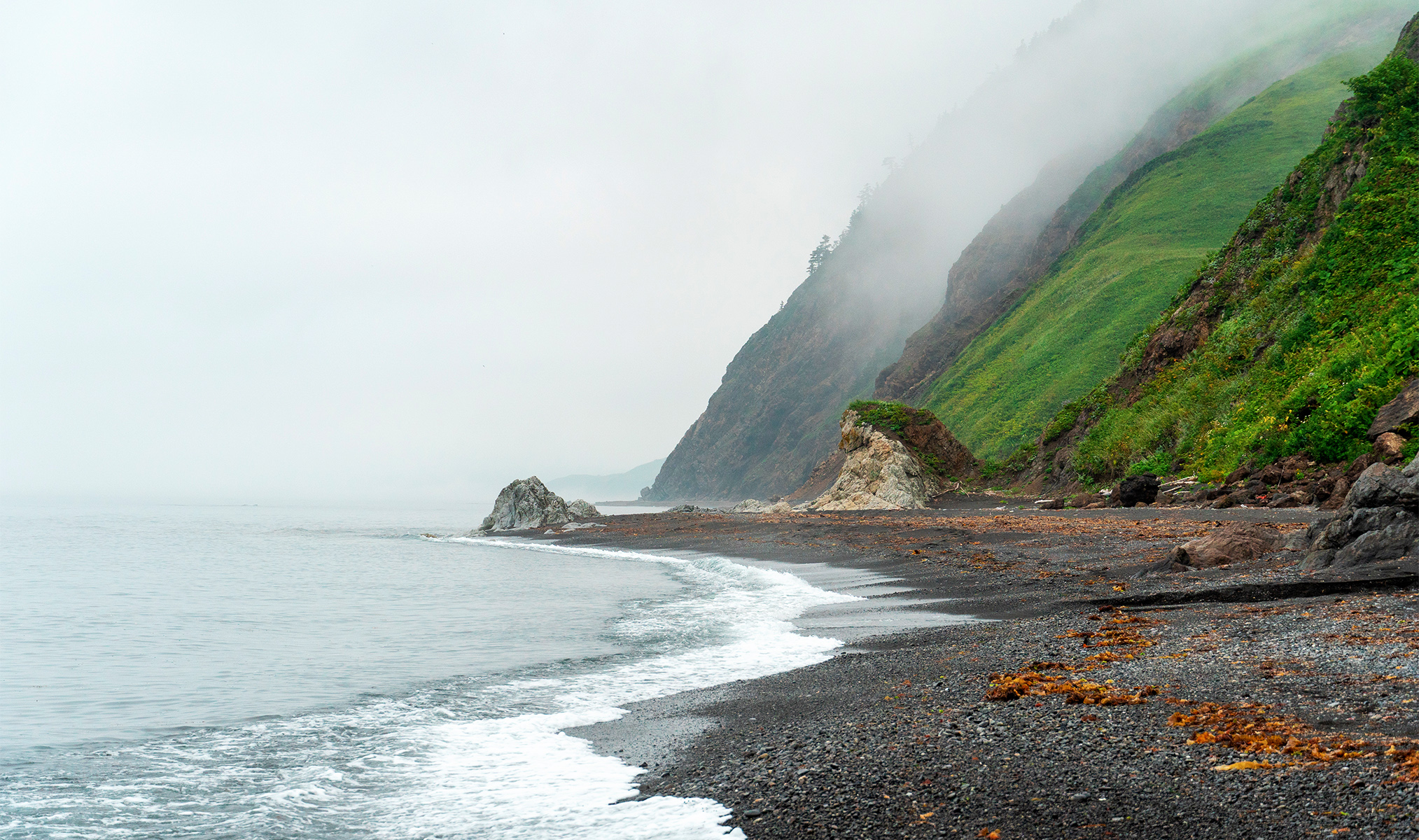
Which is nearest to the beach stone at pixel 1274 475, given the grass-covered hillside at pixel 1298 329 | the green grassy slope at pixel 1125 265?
the grass-covered hillside at pixel 1298 329

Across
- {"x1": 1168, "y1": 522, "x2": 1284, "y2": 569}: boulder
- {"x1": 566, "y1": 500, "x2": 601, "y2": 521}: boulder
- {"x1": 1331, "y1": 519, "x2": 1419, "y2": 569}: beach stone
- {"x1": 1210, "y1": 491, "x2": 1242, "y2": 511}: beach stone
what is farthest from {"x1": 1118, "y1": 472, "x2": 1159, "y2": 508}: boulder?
{"x1": 566, "y1": 500, "x2": 601, "y2": 521}: boulder

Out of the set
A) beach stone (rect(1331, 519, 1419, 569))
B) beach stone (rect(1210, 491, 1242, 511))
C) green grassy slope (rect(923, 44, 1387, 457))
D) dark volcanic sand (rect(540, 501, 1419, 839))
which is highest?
green grassy slope (rect(923, 44, 1387, 457))

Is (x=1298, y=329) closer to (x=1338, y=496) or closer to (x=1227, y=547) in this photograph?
(x=1338, y=496)

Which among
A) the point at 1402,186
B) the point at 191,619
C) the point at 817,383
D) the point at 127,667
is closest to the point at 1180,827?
the point at 127,667

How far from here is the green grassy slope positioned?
2409 inches

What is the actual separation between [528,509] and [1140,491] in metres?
40.5

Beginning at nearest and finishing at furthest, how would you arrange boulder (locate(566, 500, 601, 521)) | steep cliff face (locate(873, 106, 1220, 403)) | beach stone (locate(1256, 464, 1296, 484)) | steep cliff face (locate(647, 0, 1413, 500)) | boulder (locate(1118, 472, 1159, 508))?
1. beach stone (locate(1256, 464, 1296, 484))
2. boulder (locate(1118, 472, 1159, 508))
3. boulder (locate(566, 500, 601, 521))
4. steep cliff face (locate(873, 106, 1220, 403))
5. steep cliff face (locate(647, 0, 1413, 500))

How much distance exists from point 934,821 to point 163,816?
18.3 ft

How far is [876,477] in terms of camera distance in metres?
48.5

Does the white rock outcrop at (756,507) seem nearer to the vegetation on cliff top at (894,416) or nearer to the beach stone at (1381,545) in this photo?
the vegetation on cliff top at (894,416)

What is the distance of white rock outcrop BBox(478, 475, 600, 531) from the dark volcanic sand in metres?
46.6

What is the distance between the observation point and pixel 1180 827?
401 centimetres

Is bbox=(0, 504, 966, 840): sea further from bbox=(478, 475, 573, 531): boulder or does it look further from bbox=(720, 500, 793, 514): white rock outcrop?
bbox=(720, 500, 793, 514): white rock outcrop

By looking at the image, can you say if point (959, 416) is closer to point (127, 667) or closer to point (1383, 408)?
point (1383, 408)
